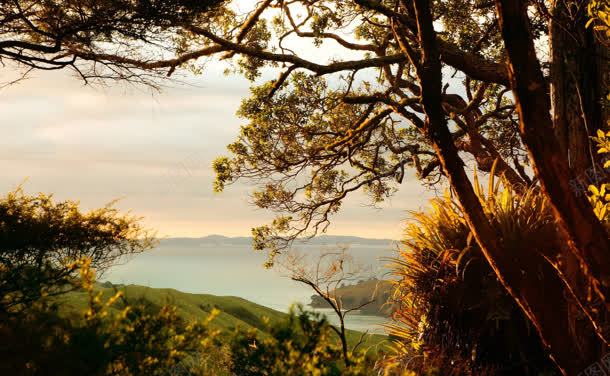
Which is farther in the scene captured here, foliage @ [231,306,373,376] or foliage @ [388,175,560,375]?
foliage @ [388,175,560,375]

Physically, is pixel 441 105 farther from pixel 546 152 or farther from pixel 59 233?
pixel 59 233

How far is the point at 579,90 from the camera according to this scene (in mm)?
5688

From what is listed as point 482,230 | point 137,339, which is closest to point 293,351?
point 137,339

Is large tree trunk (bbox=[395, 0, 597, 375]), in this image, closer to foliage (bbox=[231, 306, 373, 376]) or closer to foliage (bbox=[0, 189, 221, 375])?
foliage (bbox=[231, 306, 373, 376])

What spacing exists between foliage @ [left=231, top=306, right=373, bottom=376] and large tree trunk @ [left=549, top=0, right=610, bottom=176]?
3.55 metres

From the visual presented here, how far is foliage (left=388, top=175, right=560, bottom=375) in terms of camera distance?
20.4 ft

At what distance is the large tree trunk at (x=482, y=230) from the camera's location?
16.1ft

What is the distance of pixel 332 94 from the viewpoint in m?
14.1

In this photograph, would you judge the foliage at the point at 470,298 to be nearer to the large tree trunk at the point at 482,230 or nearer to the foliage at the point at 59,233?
the large tree trunk at the point at 482,230

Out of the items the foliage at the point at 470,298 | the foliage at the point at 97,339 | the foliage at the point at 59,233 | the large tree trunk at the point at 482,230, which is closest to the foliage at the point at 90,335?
the foliage at the point at 97,339

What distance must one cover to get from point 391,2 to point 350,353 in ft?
36.5

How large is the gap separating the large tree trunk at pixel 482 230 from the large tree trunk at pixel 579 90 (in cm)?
124

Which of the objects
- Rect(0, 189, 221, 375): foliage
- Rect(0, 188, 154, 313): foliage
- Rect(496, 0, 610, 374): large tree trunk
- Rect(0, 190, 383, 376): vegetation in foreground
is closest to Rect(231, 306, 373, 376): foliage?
Rect(0, 190, 383, 376): vegetation in foreground

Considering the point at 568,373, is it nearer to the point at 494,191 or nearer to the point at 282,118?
the point at 494,191
